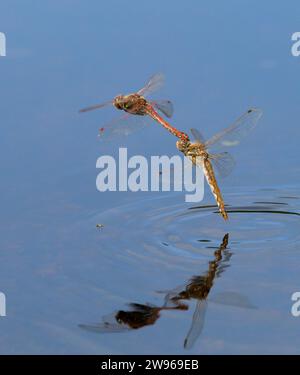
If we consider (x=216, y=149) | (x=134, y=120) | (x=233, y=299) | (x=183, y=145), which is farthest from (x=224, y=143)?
(x=233, y=299)

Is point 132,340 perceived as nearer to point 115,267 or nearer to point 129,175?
point 115,267

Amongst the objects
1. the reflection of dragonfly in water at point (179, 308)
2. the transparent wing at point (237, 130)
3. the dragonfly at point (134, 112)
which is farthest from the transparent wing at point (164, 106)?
the reflection of dragonfly in water at point (179, 308)

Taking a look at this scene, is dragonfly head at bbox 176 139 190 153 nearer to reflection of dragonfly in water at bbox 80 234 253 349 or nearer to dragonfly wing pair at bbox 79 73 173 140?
dragonfly wing pair at bbox 79 73 173 140

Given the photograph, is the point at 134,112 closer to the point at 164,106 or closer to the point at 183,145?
the point at 164,106

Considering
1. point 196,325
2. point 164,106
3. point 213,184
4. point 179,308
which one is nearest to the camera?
point 196,325

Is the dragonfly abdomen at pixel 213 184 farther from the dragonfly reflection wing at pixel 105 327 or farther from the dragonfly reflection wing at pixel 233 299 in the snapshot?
the dragonfly reflection wing at pixel 105 327

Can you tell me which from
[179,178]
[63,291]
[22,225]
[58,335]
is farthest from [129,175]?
[58,335]

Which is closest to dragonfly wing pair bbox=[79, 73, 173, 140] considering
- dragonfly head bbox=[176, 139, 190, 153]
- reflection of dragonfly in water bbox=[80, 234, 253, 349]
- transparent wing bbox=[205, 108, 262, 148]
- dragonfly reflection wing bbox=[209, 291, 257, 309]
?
dragonfly head bbox=[176, 139, 190, 153]
